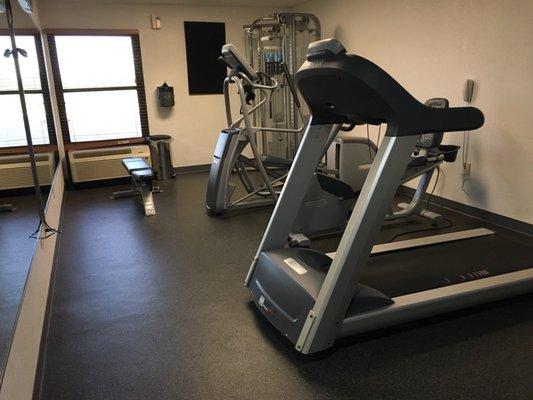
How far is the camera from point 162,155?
5.75 m

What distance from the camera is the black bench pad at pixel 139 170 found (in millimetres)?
4188

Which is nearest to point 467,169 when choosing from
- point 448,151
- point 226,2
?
point 448,151

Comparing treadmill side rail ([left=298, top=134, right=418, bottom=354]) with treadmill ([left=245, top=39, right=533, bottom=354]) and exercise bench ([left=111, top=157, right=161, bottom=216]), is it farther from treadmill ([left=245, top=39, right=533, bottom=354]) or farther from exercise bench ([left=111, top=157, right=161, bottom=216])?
exercise bench ([left=111, top=157, right=161, bottom=216])

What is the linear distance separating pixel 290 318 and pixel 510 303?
1.33 m

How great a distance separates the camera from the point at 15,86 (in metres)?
2.19

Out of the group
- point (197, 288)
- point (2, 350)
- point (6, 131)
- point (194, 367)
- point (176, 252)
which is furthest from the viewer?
point (176, 252)

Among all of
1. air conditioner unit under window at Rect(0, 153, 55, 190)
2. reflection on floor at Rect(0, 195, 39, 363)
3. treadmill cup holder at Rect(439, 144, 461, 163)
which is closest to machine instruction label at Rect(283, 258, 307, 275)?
reflection on floor at Rect(0, 195, 39, 363)

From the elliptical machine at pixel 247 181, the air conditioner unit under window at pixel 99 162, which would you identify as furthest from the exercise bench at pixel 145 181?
the air conditioner unit under window at pixel 99 162

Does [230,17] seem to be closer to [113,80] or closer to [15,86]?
[113,80]

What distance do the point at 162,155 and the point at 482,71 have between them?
4.06 metres

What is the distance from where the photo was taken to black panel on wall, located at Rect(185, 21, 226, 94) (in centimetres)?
591

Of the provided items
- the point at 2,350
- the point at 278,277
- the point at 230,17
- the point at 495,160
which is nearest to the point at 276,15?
the point at 230,17

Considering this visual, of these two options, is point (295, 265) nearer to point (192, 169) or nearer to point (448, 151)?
point (448, 151)

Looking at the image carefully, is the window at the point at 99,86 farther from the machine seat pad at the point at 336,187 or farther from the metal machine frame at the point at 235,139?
the machine seat pad at the point at 336,187
